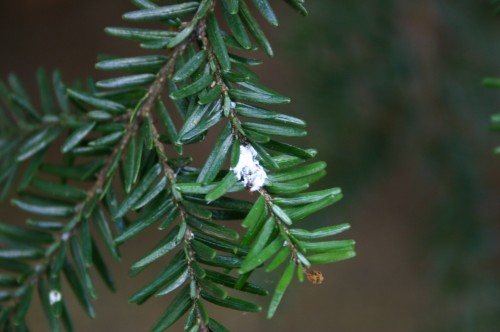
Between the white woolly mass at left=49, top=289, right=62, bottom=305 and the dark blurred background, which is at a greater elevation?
the white woolly mass at left=49, top=289, right=62, bottom=305

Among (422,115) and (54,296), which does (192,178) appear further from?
(422,115)

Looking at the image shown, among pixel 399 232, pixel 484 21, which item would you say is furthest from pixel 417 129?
pixel 399 232

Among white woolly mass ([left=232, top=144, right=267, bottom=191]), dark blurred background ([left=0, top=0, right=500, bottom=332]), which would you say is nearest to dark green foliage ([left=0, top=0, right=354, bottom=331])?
white woolly mass ([left=232, top=144, right=267, bottom=191])

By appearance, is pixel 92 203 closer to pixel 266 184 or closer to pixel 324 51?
pixel 266 184

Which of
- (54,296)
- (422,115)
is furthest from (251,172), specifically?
(422,115)

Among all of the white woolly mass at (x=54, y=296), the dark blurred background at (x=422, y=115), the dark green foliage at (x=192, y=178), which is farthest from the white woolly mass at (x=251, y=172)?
the dark blurred background at (x=422, y=115)

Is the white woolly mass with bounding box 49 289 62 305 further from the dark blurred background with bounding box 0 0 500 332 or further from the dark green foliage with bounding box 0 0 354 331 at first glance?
the dark blurred background with bounding box 0 0 500 332

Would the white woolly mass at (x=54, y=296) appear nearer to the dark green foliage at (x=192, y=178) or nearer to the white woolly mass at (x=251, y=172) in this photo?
the dark green foliage at (x=192, y=178)
